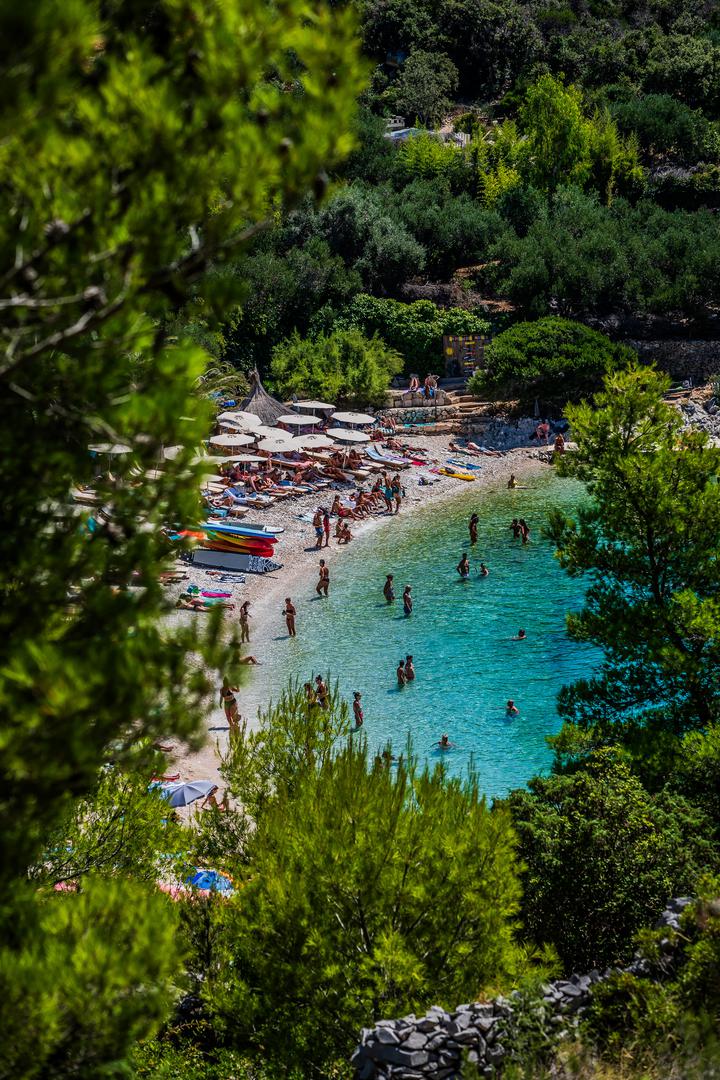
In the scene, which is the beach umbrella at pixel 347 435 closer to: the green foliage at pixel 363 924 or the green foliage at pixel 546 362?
the green foliage at pixel 546 362

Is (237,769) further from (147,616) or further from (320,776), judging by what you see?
(147,616)

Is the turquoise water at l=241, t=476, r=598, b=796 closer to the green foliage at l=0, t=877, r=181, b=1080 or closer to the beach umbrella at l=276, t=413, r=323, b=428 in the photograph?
the beach umbrella at l=276, t=413, r=323, b=428

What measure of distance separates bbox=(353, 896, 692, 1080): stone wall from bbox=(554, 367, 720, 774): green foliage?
6311 mm

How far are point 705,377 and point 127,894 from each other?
54412mm

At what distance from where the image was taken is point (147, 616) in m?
5.99

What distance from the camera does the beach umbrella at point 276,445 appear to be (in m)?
41.5

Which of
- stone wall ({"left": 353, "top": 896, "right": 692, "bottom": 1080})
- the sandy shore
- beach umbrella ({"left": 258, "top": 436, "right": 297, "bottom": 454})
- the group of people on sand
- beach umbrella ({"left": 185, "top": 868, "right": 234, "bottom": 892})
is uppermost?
stone wall ({"left": 353, "top": 896, "right": 692, "bottom": 1080})

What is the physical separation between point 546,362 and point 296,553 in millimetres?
19759

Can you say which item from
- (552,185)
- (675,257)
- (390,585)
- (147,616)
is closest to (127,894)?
(147,616)

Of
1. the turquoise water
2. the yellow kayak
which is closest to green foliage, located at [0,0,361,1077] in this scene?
the turquoise water

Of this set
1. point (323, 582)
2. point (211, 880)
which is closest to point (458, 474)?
point (323, 582)

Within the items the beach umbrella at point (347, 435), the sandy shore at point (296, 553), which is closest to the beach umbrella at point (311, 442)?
the beach umbrella at point (347, 435)

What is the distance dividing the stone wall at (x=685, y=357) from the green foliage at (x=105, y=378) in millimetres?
52771

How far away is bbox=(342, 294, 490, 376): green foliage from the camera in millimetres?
57188
